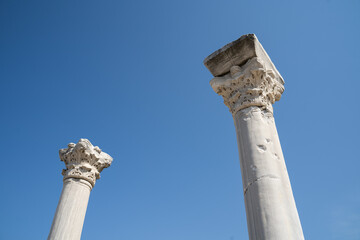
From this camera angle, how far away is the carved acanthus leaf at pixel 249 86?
781cm

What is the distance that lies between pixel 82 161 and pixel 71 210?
7.82 ft

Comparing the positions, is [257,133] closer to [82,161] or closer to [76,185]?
[76,185]

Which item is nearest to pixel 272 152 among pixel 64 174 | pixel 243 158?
pixel 243 158

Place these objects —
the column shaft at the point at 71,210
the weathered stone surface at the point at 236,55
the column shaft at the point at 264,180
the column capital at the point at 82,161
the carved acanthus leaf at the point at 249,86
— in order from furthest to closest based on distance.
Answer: the column capital at the point at 82,161 < the column shaft at the point at 71,210 < the weathered stone surface at the point at 236,55 < the carved acanthus leaf at the point at 249,86 < the column shaft at the point at 264,180

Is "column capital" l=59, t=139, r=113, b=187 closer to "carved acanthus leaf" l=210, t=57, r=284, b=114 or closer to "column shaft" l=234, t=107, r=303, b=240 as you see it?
"carved acanthus leaf" l=210, t=57, r=284, b=114

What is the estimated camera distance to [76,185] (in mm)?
12656

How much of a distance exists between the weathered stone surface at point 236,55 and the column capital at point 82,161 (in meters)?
7.67

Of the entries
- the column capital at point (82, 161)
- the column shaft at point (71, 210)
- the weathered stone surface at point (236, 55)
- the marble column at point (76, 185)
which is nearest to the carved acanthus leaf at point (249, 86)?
the weathered stone surface at point (236, 55)

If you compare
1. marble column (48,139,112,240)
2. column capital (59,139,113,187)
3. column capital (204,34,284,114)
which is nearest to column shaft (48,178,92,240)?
marble column (48,139,112,240)

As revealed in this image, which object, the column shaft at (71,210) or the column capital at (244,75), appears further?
the column shaft at (71,210)

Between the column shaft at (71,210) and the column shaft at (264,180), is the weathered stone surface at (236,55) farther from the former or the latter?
the column shaft at (71,210)

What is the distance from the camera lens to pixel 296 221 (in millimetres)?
5676

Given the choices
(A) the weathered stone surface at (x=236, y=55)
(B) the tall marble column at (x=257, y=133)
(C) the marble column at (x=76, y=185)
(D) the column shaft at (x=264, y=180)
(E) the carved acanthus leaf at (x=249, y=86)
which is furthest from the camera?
(C) the marble column at (x=76, y=185)

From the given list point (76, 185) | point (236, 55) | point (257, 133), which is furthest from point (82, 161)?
point (257, 133)
